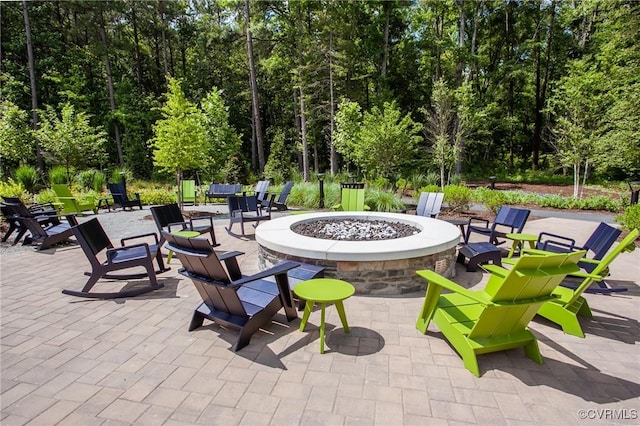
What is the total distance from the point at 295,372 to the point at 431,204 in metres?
4.94

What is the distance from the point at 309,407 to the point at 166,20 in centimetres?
2445

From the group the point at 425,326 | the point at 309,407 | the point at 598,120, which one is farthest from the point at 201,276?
the point at 598,120

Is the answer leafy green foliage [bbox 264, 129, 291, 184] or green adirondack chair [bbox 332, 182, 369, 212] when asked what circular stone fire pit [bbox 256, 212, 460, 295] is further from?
leafy green foliage [bbox 264, 129, 291, 184]

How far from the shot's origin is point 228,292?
257 centimetres

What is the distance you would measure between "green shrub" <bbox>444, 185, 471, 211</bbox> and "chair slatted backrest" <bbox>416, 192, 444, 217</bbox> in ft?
10.1

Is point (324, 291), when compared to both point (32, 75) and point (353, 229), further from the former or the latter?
point (32, 75)

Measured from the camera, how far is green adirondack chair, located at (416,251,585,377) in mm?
2139

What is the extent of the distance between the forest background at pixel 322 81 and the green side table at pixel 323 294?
424 inches

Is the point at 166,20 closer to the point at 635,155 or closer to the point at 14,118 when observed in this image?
the point at 14,118

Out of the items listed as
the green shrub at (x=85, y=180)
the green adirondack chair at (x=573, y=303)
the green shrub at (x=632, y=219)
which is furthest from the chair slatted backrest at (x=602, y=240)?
the green shrub at (x=85, y=180)

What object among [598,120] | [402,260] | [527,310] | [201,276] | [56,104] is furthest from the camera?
[56,104]

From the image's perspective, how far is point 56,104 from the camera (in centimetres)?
1902

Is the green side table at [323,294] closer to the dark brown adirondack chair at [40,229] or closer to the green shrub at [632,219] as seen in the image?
the dark brown adirondack chair at [40,229]

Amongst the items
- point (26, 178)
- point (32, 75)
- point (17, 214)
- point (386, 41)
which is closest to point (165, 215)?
point (17, 214)
